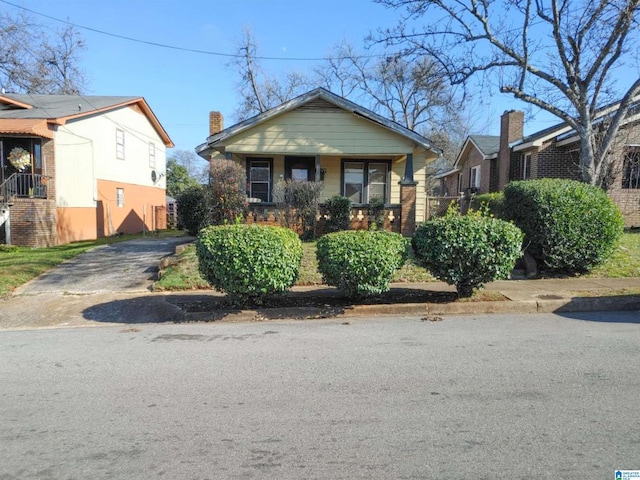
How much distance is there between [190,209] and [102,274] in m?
5.66

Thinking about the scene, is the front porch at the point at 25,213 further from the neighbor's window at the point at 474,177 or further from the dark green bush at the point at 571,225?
the neighbor's window at the point at 474,177

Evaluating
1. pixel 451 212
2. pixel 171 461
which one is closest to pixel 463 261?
pixel 451 212

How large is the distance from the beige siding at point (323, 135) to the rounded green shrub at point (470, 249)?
8.70 m

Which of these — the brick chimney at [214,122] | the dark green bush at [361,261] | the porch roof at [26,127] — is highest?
the brick chimney at [214,122]

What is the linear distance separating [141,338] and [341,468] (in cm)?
419

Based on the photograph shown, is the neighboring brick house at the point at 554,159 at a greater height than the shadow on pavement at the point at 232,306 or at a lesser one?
greater

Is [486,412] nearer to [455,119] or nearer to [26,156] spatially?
[26,156]

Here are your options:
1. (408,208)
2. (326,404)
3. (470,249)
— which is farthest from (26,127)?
(326,404)

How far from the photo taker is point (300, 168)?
17.0 meters

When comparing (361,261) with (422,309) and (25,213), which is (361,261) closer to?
(422,309)

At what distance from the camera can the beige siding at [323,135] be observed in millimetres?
15352

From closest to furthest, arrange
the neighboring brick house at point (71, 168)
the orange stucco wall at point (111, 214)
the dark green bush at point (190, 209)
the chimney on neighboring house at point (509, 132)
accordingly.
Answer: the dark green bush at point (190, 209) < the neighboring brick house at point (71, 168) < the orange stucco wall at point (111, 214) < the chimney on neighboring house at point (509, 132)

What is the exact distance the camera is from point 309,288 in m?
8.83

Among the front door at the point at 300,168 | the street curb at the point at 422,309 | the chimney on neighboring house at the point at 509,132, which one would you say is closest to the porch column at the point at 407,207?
the front door at the point at 300,168
